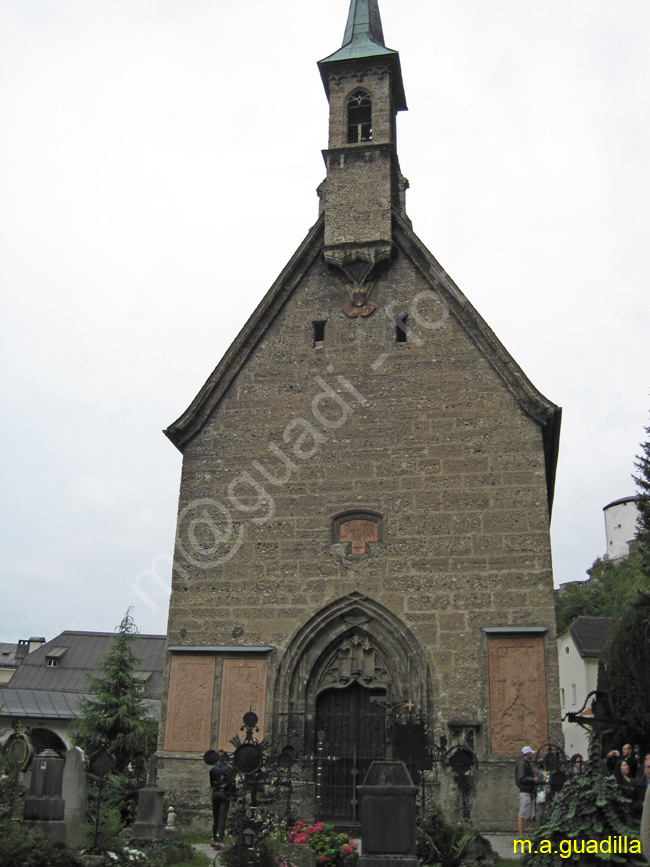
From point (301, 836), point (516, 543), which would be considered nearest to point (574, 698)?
point (516, 543)

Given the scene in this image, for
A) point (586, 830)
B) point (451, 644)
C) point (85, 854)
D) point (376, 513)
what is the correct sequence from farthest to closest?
point (376, 513) < point (451, 644) < point (85, 854) < point (586, 830)

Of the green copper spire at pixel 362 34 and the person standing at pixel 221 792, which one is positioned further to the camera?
the green copper spire at pixel 362 34

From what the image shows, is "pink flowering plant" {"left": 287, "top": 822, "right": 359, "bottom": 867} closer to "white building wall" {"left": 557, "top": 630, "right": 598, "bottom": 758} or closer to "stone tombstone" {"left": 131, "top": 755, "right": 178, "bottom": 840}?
"stone tombstone" {"left": 131, "top": 755, "right": 178, "bottom": 840}

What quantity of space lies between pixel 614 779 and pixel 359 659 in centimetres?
676

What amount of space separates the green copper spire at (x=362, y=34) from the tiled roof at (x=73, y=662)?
31.1m

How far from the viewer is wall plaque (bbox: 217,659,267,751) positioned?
582 inches

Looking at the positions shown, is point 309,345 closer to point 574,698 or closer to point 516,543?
point 516,543

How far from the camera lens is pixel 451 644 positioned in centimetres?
1460

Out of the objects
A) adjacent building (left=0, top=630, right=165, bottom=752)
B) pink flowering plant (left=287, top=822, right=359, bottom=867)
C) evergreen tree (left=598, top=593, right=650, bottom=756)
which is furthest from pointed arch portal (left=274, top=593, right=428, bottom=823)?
adjacent building (left=0, top=630, right=165, bottom=752)

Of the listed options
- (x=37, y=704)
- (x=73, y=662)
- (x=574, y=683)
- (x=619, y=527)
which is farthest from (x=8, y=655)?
(x=619, y=527)

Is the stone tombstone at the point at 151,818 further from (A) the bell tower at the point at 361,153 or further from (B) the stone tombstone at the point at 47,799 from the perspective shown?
(A) the bell tower at the point at 361,153

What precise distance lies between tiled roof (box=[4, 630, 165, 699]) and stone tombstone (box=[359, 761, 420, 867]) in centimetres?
3410

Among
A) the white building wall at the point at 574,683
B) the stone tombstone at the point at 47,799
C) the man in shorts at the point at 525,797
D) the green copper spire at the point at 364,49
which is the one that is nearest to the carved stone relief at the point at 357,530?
the man in shorts at the point at 525,797

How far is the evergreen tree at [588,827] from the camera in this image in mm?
8250
